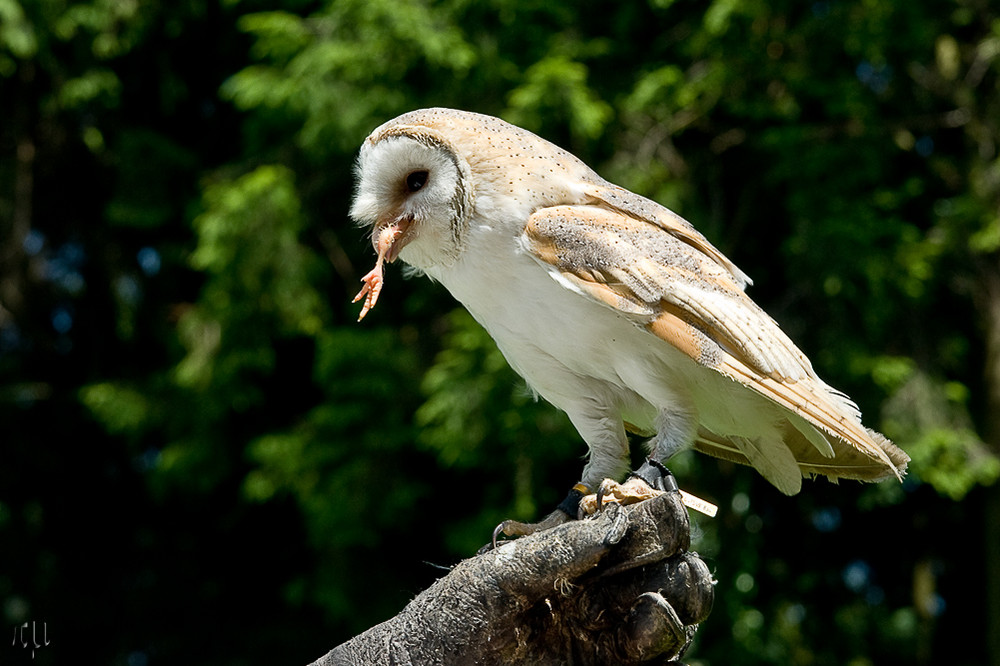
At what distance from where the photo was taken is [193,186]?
7.74 meters

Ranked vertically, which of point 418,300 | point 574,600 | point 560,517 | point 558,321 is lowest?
point 418,300

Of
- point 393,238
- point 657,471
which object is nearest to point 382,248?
point 393,238

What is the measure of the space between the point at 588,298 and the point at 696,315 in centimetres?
28

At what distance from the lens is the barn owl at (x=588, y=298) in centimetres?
247

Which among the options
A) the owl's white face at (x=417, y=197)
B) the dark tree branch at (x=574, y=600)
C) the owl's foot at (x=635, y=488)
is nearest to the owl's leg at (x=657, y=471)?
the owl's foot at (x=635, y=488)

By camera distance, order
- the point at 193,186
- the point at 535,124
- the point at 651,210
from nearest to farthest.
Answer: the point at 651,210
the point at 535,124
the point at 193,186

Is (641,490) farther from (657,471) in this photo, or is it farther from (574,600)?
(574,600)

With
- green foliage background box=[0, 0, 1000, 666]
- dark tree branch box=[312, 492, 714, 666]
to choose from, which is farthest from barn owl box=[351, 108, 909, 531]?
green foliage background box=[0, 0, 1000, 666]

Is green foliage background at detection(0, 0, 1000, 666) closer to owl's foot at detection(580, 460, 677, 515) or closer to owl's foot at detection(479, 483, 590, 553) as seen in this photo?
owl's foot at detection(479, 483, 590, 553)

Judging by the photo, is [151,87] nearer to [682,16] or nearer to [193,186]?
[193,186]

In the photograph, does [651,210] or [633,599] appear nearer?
[633,599]

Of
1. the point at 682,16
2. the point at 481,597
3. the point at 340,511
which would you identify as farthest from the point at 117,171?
the point at 481,597

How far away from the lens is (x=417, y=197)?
253 cm

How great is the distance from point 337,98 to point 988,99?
4.11 metres
